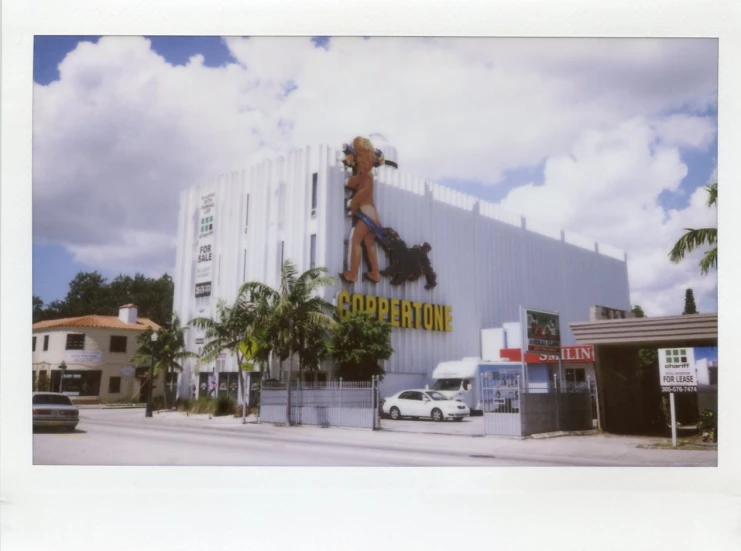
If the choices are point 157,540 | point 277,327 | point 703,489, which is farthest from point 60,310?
point 703,489

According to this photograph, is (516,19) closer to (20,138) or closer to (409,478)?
(409,478)

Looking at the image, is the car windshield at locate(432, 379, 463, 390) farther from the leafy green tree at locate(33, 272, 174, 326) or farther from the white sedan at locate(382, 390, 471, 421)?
the leafy green tree at locate(33, 272, 174, 326)

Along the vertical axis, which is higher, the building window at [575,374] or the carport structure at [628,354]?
the carport structure at [628,354]

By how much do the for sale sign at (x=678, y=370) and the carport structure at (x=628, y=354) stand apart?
1019mm

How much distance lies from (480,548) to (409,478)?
3.04 meters

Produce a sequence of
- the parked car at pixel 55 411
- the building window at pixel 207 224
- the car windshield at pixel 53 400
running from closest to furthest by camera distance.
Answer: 1. the parked car at pixel 55 411
2. the car windshield at pixel 53 400
3. the building window at pixel 207 224

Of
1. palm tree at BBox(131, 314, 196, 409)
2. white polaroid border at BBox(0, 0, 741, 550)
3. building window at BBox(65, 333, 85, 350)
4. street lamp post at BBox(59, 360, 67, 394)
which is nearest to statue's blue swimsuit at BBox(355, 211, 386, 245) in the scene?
palm tree at BBox(131, 314, 196, 409)

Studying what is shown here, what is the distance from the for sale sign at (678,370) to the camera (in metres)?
12.2

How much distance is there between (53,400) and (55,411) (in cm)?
29

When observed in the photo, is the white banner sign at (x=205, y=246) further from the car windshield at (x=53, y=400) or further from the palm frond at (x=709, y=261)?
the palm frond at (x=709, y=261)

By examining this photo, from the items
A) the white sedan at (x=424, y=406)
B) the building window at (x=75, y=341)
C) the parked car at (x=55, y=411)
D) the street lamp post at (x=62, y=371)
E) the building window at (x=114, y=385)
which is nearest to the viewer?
the parked car at (x=55, y=411)

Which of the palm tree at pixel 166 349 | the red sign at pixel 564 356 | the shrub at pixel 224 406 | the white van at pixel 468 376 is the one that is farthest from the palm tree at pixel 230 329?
the red sign at pixel 564 356

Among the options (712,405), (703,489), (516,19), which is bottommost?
(703,489)

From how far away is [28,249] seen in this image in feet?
35.7
